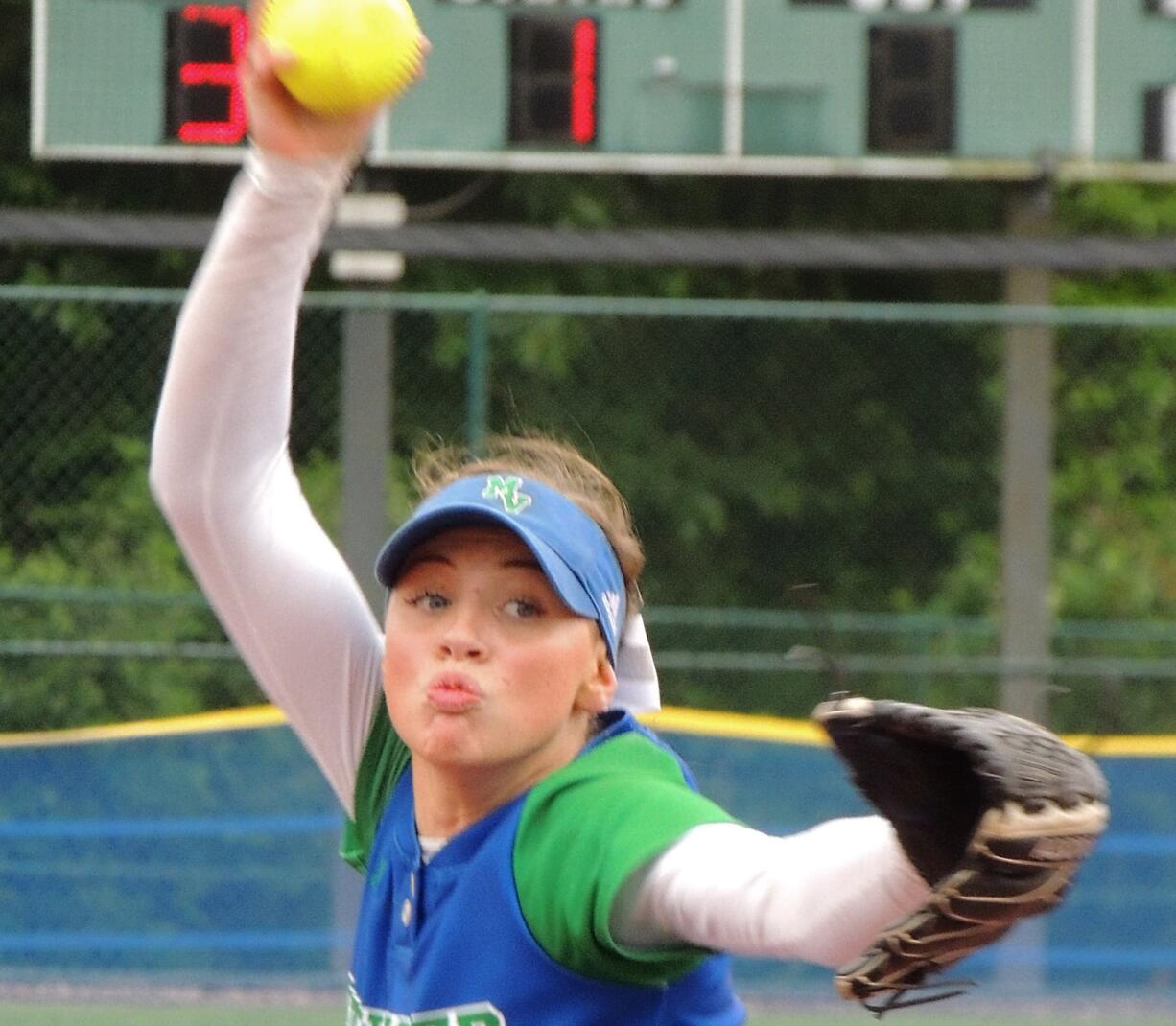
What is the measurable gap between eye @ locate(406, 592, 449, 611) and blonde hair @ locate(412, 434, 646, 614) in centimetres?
17

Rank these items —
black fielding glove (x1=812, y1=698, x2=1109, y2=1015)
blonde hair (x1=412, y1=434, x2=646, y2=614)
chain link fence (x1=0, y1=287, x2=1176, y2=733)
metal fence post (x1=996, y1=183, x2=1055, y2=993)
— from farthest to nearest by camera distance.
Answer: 1. metal fence post (x1=996, y1=183, x2=1055, y2=993)
2. chain link fence (x1=0, y1=287, x2=1176, y2=733)
3. blonde hair (x1=412, y1=434, x2=646, y2=614)
4. black fielding glove (x1=812, y1=698, x2=1109, y2=1015)

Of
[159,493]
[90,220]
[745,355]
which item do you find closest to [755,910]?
[159,493]

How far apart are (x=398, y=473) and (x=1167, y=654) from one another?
302cm

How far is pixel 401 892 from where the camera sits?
1.90 m

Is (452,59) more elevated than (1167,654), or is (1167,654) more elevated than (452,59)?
(452,59)

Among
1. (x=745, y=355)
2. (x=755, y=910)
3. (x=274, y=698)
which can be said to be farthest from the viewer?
(x=745, y=355)

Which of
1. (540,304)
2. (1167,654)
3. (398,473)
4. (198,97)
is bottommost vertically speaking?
(1167,654)

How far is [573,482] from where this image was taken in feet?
6.83

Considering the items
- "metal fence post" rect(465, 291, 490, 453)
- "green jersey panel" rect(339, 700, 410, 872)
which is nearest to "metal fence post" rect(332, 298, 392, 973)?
"metal fence post" rect(465, 291, 490, 453)

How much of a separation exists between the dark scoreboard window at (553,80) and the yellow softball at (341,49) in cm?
556

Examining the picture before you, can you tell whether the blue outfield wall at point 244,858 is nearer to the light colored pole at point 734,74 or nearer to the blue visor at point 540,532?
the light colored pole at point 734,74

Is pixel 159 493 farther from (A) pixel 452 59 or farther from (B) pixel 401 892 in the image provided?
(A) pixel 452 59

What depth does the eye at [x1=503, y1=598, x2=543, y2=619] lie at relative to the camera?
5.91 ft

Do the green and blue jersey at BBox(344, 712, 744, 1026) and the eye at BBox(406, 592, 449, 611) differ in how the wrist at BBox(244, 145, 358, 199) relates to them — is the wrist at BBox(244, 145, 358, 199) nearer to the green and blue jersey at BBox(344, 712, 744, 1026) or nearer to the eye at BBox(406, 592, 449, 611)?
the eye at BBox(406, 592, 449, 611)
